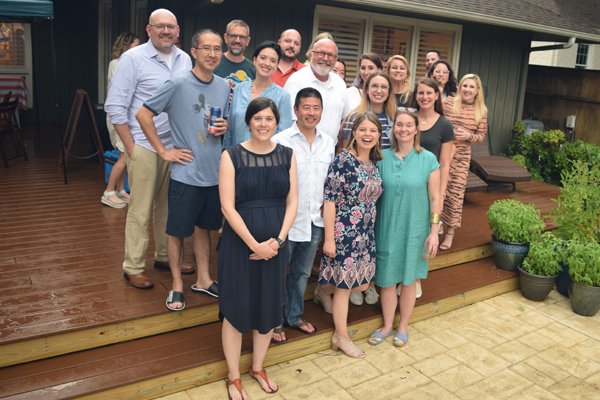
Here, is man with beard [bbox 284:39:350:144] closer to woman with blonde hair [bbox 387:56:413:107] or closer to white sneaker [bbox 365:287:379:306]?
woman with blonde hair [bbox 387:56:413:107]

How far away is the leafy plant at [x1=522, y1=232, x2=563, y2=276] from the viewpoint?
414 cm

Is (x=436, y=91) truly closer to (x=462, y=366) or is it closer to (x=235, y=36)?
(x=235, y=36)

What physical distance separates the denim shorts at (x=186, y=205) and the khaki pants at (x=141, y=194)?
22 cm

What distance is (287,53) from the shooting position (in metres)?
3.69

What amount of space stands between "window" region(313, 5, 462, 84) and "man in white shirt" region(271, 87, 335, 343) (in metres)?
3.95

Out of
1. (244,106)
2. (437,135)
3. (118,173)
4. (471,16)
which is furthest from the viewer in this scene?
(471,16)

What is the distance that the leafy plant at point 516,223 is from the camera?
4.31m

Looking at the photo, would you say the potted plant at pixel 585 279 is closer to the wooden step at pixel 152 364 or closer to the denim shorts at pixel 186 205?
the wooden step at pixel 152 364

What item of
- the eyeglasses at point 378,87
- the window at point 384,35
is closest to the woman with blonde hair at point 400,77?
the eyeglasses at point 378,87

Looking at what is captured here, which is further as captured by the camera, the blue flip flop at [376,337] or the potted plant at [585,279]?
the potted plant at [585,279]

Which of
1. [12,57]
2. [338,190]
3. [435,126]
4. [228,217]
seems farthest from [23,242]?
[12,57]

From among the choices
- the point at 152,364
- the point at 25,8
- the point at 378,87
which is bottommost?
the point at 152,364

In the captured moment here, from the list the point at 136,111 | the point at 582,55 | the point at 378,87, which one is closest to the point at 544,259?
the point at 378,87

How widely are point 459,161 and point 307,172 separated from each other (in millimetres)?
2097
